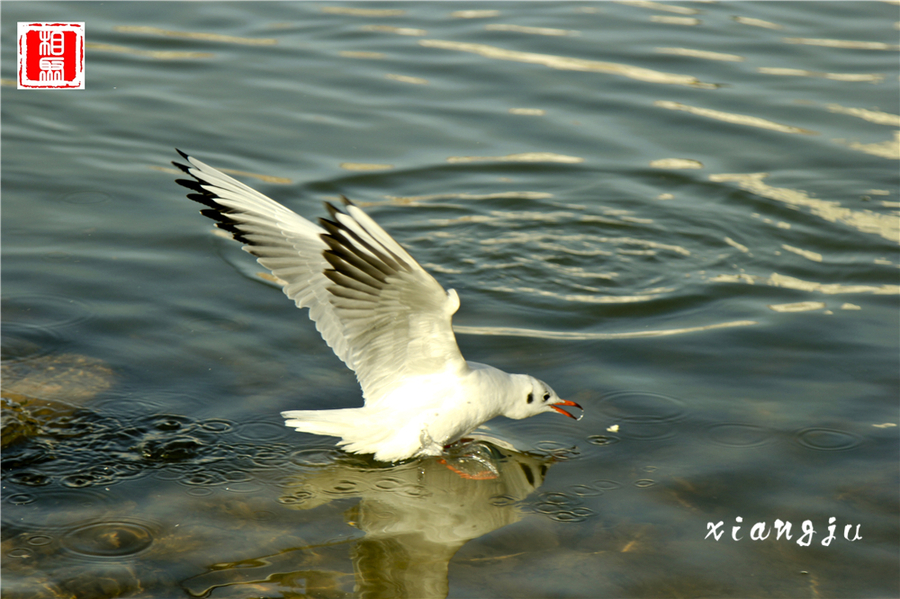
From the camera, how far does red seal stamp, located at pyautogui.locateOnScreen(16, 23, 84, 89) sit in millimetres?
10945

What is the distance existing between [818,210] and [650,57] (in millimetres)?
4914

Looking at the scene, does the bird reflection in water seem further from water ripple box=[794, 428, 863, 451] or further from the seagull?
water ripple box=[794, 428, 863, 451]

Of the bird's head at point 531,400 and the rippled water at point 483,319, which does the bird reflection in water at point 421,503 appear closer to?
the rippled water at point 483,319

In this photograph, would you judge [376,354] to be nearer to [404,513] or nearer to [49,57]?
[404,513]

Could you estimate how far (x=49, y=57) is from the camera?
11.0 metres

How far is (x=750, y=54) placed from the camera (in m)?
13.2

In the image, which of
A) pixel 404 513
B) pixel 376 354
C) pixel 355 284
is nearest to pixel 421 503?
pixel 404 513

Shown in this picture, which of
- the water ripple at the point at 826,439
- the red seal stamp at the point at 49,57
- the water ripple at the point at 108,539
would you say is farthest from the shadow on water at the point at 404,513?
the red seal stamp at the point at 49,57

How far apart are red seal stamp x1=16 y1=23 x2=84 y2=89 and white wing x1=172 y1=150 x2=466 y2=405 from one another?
6.72 m

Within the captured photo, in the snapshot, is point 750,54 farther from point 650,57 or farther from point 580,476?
point 580,476

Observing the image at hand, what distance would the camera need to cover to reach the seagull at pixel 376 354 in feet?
15.8

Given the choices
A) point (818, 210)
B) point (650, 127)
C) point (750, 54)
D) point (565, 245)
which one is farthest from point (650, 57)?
point (565, 245)

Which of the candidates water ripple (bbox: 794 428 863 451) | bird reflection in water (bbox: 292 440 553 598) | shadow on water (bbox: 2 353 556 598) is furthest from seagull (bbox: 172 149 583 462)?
water ripple (bbox: 794 428 863 451)

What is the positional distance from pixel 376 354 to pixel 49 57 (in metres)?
7.86
